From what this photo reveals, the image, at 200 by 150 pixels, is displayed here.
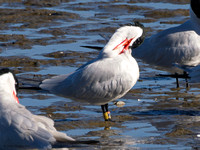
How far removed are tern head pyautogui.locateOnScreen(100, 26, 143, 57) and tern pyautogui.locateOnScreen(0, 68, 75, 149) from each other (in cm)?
163

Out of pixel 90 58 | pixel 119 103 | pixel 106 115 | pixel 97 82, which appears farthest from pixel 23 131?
pixel 90 58

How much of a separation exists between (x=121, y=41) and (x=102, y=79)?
50 centimetres

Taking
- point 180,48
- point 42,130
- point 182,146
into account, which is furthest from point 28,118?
point 180,48

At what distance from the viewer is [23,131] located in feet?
18.2

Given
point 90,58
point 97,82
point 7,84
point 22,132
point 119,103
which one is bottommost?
point 90,58

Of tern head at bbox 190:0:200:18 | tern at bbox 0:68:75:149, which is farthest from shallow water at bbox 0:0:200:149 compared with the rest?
tern head at bbox 190:0:200:18

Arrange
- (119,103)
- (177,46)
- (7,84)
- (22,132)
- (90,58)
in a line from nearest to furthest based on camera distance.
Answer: (22,132)
(7,84)
(119,103)
(177,46)
(90,58)

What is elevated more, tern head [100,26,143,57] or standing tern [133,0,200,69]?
tern head [100,26,143,57]

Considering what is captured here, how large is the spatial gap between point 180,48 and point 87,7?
6398 mm

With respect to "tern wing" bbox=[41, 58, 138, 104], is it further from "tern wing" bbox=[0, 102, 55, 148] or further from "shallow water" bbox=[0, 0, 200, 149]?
"tern wing" bbox=[0, 102, 55, 148]

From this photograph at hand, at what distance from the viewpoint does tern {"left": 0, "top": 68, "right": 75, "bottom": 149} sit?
551 cm

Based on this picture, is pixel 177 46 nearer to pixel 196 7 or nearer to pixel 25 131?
pixel 196 7

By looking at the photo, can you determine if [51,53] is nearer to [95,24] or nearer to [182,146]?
[95,24]

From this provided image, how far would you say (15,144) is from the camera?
5.61 m
